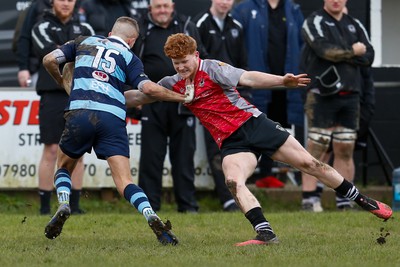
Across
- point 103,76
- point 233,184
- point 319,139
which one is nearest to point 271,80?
point 233,184

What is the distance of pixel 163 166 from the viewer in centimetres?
1372

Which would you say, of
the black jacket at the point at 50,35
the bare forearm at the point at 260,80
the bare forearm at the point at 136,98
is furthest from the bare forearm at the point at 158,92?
the black jacket at the point at 50,35

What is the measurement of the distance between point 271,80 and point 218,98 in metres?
0.56

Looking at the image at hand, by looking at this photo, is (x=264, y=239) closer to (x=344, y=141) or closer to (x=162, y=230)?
(x=162, y=230)

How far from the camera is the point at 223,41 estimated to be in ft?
44.9

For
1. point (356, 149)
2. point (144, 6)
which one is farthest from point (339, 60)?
point (144, 6)

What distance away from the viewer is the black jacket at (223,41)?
44.8 feet

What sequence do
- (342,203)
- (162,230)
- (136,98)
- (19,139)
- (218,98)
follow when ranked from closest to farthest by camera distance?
(162,230) < (218,98) < (136,98) < (342,203) < (19,139)

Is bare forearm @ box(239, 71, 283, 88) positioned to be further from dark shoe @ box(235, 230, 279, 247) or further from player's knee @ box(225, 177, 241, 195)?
dark shoe @ box(235, 230, 279, 247)

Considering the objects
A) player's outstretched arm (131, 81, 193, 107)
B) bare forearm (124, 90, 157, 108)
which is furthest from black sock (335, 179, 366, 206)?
bare forearm (124, 90, 157, 108)

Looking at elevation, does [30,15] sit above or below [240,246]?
above

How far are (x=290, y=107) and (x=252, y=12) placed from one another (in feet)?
4.27

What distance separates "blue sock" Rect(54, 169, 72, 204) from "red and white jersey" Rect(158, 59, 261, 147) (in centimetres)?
117

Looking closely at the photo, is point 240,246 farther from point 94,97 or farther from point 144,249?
point 94,97
